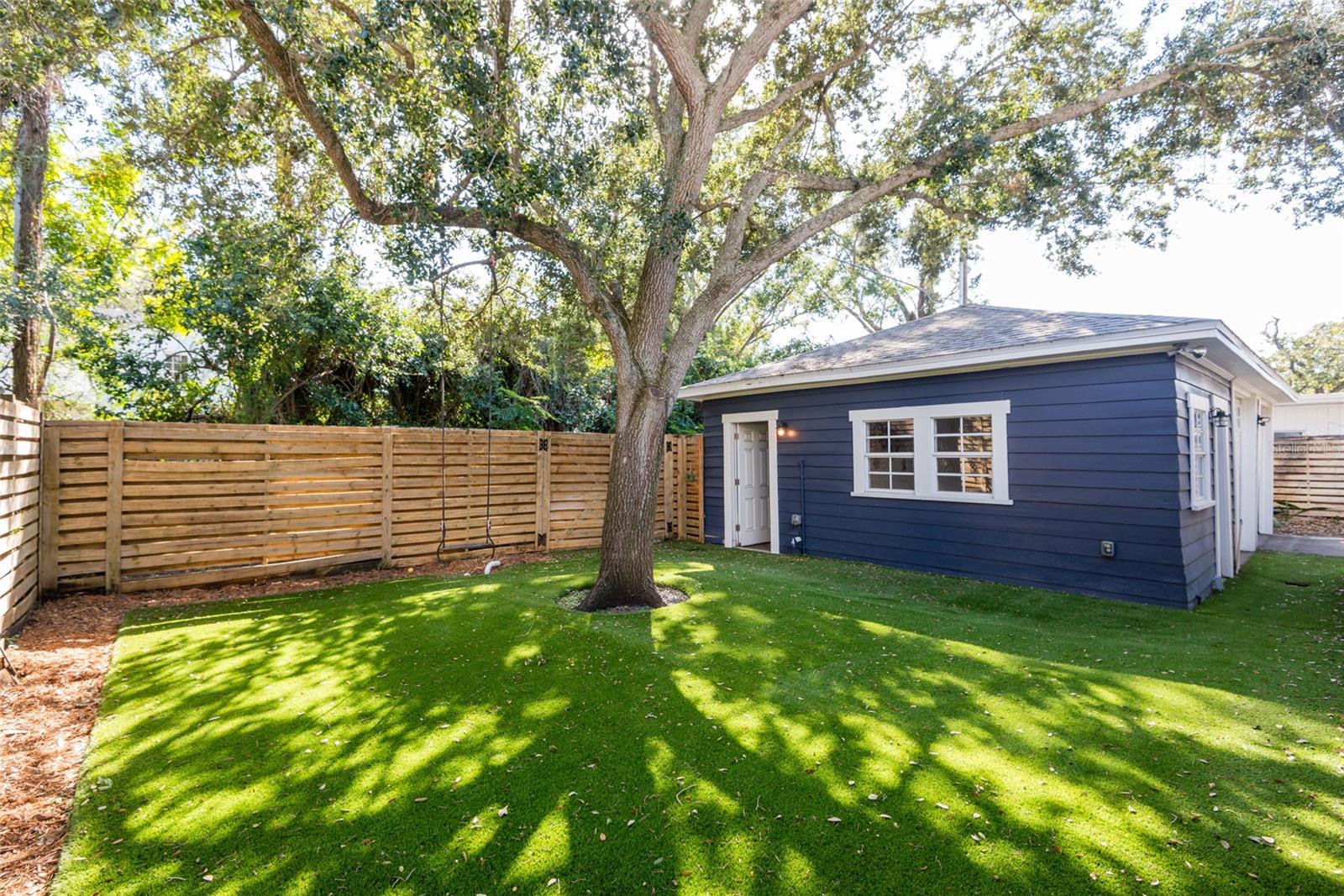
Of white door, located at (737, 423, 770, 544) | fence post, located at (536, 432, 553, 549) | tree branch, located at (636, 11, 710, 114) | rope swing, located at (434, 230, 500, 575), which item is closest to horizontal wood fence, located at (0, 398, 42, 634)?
rope swing, located at (434, 230, 500, 575)

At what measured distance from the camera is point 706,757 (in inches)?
112

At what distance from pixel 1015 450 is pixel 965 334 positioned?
5.93ft

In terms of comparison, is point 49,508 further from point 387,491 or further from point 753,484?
point 753,484

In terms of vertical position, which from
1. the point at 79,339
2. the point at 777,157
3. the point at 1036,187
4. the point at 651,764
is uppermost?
the point at 777,157

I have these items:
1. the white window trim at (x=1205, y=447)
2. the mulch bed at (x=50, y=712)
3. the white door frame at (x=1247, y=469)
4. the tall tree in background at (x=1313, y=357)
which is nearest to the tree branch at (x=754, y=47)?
the white window trim at (x=1205, y=447)

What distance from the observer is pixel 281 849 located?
84.0 inches

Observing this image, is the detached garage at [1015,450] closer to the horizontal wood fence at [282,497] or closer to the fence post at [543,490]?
the fence post at [543,490]

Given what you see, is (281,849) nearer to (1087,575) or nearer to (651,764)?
(651,764)

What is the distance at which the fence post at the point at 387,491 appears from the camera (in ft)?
23.7

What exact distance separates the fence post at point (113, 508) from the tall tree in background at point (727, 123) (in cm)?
328

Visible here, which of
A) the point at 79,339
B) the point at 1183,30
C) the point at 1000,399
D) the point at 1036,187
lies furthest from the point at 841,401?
the point at 79,339

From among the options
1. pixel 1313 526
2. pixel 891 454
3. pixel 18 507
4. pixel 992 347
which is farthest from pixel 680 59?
pixel 1313 526

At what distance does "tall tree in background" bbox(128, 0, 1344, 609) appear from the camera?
4.85 m

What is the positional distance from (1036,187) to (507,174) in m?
6.40
